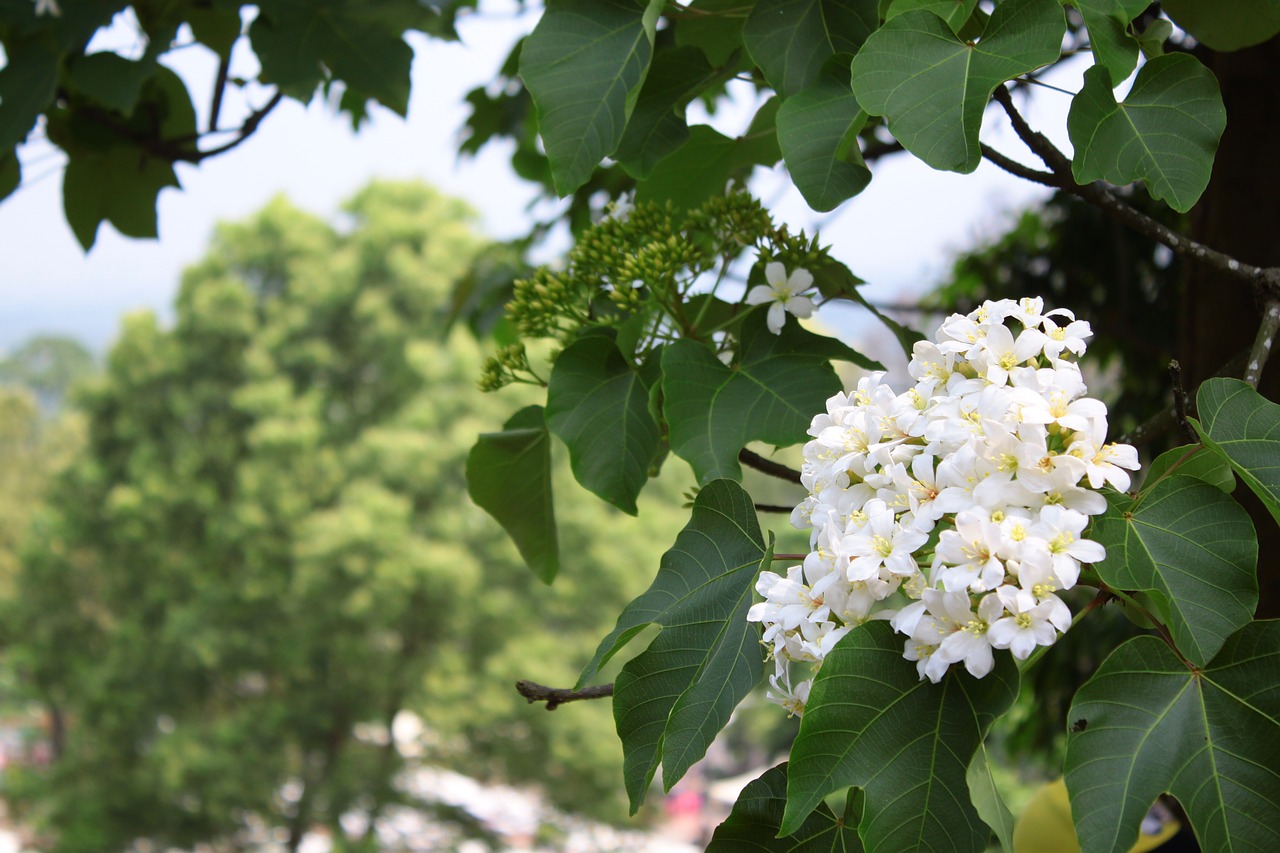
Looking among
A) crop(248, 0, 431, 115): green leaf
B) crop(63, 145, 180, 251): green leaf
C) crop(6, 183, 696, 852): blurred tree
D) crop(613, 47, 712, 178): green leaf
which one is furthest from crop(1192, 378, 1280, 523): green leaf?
crop(6, 183, 696, 852): blurred tree

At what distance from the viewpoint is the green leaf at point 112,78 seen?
4.28ft

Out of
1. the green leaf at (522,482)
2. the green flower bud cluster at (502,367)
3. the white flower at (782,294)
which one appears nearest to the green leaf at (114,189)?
the green flower bud cluster at (502,367)

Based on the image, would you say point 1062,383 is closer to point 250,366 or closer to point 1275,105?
point 1275,105

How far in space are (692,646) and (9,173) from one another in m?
1.32

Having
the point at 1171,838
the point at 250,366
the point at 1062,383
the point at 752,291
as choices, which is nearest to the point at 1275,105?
the point at 752,291

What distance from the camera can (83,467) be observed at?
416 inches

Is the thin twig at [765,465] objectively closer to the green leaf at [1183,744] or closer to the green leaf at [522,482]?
the green leaf at [522,482]

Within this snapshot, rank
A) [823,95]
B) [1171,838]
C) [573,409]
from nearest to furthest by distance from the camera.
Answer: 1. [823,95]
2. [573,409]
3. [1171,838]

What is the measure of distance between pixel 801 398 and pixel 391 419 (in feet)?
35.3

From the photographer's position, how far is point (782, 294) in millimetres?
907

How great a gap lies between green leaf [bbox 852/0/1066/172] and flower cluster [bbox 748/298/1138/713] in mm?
116

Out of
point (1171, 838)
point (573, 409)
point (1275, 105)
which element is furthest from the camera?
point (1171, 838)

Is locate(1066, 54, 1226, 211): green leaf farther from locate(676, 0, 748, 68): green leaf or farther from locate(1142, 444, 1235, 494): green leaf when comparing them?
locate(676, 0, 748, 68): green leaf

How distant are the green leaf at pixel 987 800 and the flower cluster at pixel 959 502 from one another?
0.16ft
